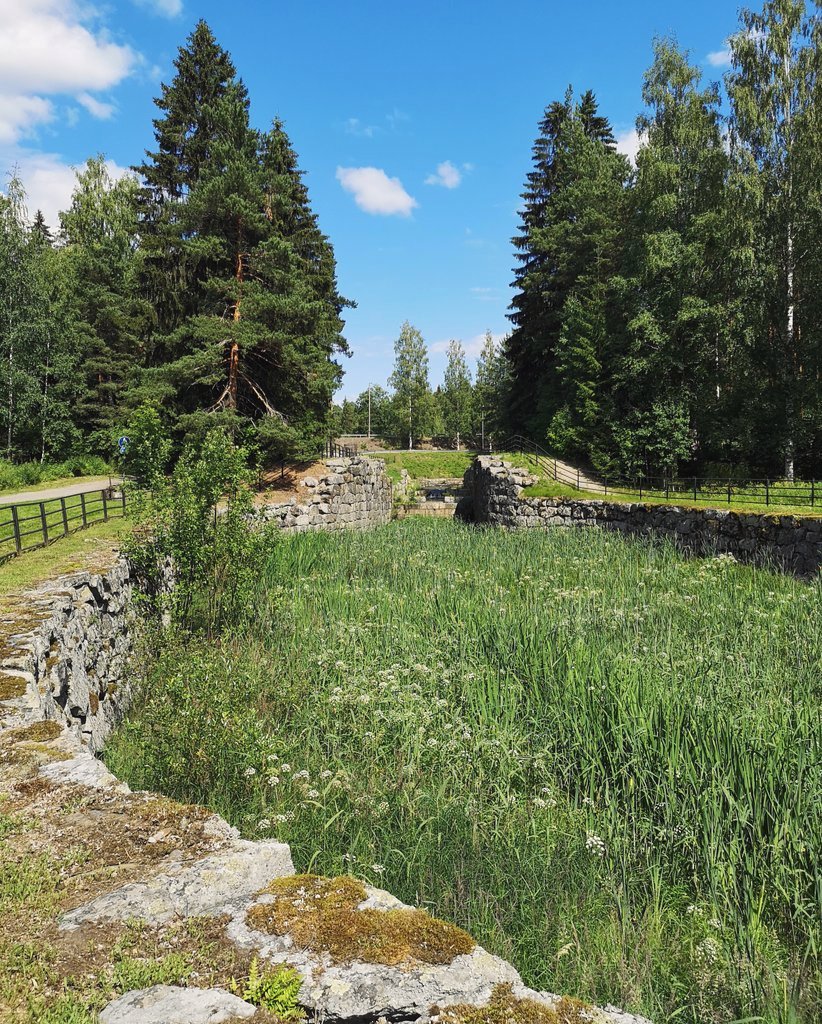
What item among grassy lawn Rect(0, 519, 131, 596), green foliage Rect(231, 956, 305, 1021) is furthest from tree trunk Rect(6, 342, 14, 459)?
green foliage Rect(231, 956, 305, 1021)

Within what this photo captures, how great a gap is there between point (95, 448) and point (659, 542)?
3162cm

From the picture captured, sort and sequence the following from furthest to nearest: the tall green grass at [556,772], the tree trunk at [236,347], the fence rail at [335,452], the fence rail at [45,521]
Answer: the fence rail at [335,452] < the tree trunk at [236,347] < the fence rail at [45,521] < the tall green grass at [556,772]

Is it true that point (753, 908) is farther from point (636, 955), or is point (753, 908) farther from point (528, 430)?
point (528, 430)

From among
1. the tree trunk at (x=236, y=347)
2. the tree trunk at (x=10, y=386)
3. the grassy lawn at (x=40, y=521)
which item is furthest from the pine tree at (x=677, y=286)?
the tree trunk at (x=10, y=386)

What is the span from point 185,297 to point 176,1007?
30370 mm

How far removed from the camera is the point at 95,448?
1395 inches

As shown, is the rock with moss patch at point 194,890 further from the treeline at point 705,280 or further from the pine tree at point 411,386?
the pine tree at point 411,386

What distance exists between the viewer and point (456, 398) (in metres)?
62.2

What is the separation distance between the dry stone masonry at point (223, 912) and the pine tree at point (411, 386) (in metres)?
55.2

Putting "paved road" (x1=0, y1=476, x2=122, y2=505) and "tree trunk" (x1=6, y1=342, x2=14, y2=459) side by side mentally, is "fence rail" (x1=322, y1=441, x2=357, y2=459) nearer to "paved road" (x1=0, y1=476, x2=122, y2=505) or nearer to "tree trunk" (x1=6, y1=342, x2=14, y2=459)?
"paved road" (x1=0, y1=476, x2=122, y2=505)

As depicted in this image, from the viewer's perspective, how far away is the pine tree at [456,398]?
199 feet

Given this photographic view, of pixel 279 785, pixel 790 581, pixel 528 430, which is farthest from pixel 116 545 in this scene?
pixel 528 430

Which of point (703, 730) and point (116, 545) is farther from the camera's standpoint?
point (116, 545)

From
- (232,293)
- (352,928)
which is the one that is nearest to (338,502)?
(232,293)
